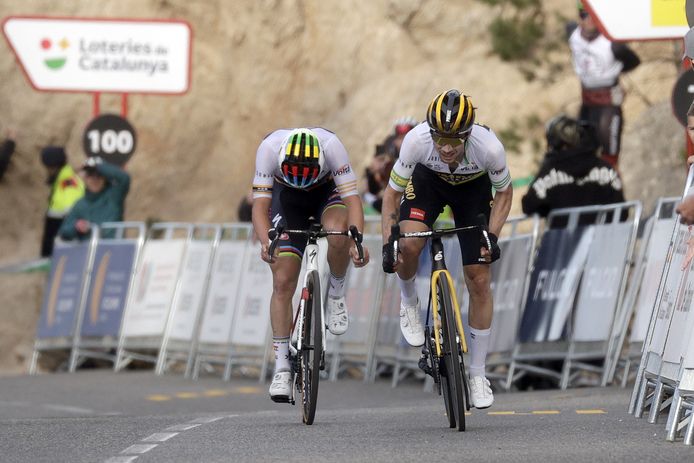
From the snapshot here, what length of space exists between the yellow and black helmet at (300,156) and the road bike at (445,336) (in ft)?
2.36

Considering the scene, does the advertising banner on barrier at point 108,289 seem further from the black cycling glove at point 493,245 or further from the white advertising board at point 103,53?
the black cycling glove at point 493,245

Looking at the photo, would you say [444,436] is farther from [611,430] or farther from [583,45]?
[583,45]

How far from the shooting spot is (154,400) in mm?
16297

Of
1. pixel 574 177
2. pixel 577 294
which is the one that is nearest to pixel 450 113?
pixel 577 294

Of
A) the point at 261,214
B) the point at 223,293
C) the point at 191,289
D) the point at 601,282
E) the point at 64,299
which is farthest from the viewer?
the point at 64,299

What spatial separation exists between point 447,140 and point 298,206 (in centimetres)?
160

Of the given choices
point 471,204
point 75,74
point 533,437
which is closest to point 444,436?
point 533,437

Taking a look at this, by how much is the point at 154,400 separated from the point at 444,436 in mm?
6792

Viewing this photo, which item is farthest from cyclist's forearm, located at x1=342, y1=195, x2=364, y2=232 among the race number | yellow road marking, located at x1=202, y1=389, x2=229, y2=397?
the race number

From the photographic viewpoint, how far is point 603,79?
17.8 m

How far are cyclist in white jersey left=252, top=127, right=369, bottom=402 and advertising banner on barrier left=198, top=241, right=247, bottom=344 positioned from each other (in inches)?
271

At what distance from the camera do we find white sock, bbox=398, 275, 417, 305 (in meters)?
11.3

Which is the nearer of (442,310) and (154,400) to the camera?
(442,310)

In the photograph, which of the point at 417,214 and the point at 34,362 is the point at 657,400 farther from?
the point at 34,362
